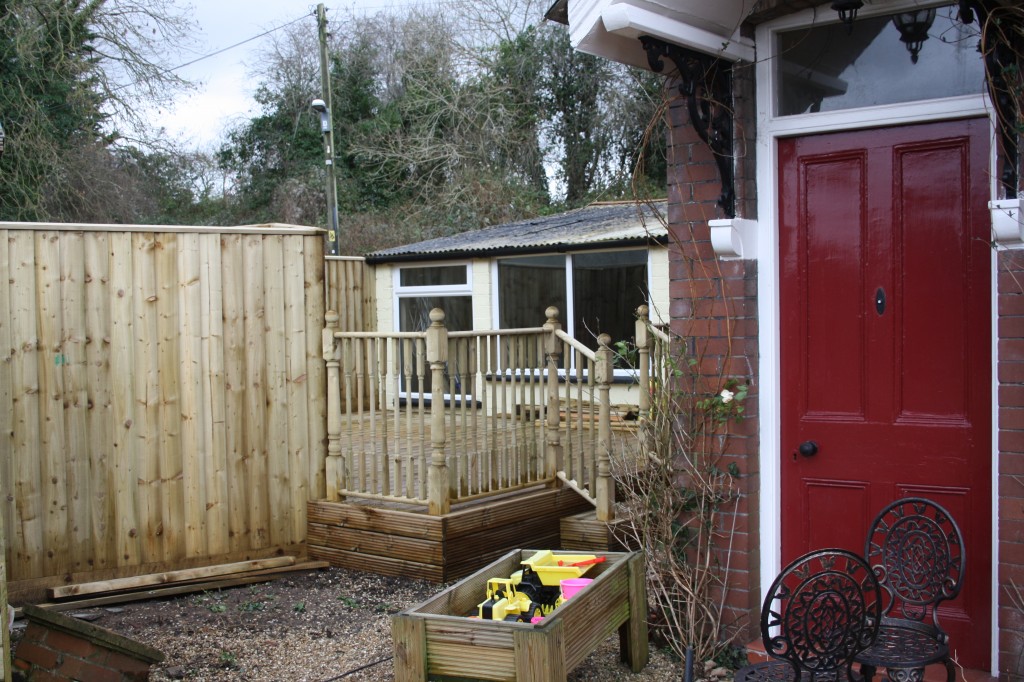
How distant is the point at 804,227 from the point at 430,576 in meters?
3.43

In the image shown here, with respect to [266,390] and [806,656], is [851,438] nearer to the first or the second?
[806,656]

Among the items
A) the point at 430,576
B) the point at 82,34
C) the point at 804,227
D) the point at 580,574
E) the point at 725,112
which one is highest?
the point at 82,34

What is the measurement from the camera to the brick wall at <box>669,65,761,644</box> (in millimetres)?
3990

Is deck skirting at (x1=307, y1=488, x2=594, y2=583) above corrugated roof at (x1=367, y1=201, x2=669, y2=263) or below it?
below

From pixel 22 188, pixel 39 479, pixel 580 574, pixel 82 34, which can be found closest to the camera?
pixel 580 574

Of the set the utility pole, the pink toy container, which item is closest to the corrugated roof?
the utility pole

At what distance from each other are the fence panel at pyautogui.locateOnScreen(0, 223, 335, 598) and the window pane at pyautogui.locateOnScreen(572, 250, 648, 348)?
599 cm

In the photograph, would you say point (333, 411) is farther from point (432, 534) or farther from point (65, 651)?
point (65, 651)

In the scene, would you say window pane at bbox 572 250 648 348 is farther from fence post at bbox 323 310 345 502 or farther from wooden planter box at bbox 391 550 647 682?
wooden planter box at bbox 391 550 647 682

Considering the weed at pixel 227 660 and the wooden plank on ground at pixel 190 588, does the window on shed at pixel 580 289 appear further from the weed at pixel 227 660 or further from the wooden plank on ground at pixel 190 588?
the weed at pixel 227 660

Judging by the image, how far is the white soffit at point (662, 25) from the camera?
3463mm

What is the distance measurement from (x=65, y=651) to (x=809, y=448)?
3391 mm

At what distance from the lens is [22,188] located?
1552cm

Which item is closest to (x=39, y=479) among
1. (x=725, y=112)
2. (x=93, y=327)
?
(x=93, y=327)
